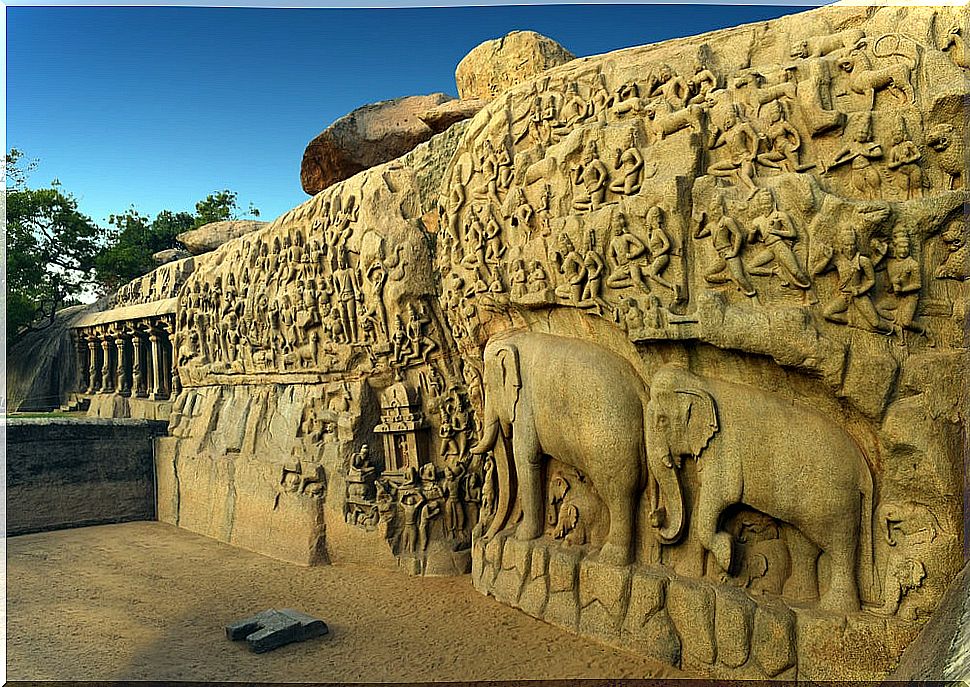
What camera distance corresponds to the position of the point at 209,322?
11672mm

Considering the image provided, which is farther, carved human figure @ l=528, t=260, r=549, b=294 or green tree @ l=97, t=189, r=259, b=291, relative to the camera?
green tree @ l=97, t=189, r=259, b=291

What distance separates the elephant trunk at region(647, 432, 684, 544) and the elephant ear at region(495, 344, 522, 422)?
1467 millimetres

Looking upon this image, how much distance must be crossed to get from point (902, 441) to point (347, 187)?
658cm

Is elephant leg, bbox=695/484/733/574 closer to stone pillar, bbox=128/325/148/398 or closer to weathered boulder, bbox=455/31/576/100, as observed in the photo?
weathered boulder, bbox=455/31/576/100

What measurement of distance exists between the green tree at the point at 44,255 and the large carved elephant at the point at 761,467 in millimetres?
9433

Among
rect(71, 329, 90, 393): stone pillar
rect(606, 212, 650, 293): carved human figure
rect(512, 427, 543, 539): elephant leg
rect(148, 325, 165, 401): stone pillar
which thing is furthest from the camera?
rect(71, 329, 90, 393): stone pillar

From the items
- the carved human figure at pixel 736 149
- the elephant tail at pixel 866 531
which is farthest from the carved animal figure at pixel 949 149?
the elephant tail at pixel 866 531

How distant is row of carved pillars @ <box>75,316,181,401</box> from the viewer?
13.2 meters

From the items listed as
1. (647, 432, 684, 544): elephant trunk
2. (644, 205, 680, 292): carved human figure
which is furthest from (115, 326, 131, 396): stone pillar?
(644, 205, 680, 292): carved human figure

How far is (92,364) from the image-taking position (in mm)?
14781

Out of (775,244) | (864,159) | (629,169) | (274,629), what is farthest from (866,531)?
(274,629)

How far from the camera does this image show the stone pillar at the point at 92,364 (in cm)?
1470

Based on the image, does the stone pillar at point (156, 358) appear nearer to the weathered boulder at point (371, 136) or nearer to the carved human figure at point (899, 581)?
the weathered boulder at point (371, 136)

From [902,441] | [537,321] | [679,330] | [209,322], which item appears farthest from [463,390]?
[209,322]
